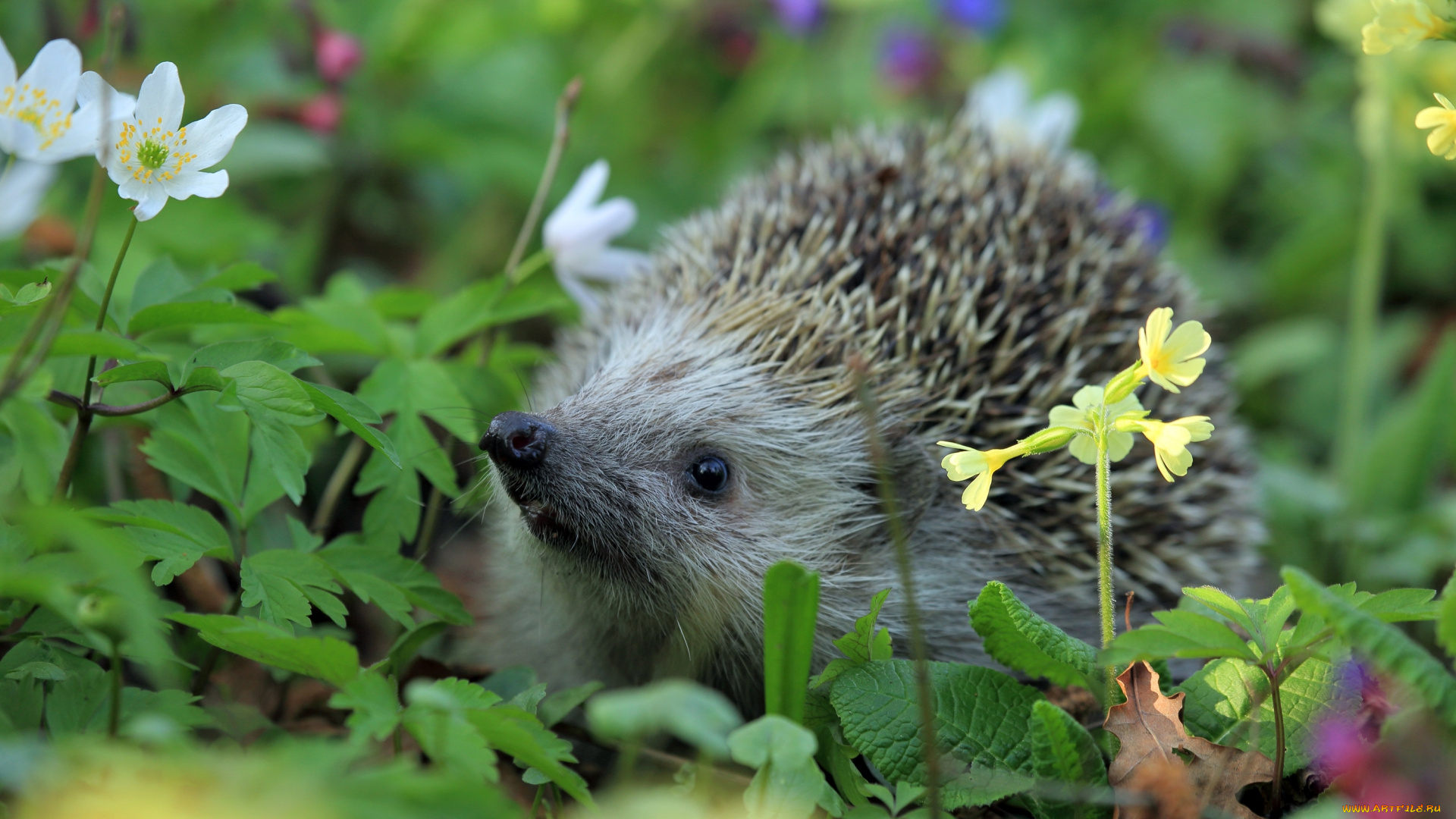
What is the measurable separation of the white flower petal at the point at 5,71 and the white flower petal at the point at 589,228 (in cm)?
117

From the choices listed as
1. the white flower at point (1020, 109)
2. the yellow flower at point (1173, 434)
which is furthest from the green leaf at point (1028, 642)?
the white flower at point (1020, 109)

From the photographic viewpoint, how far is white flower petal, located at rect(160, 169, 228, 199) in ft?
5.25

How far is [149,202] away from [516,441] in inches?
25.7

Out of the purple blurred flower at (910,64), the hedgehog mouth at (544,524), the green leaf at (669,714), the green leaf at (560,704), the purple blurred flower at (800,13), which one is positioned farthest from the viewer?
the purple blurred flower at (910,64)

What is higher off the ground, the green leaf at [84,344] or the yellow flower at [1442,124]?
the yellow flower at [1442,124]

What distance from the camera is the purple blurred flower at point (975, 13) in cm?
397

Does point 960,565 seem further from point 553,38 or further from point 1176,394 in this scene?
point 553,38

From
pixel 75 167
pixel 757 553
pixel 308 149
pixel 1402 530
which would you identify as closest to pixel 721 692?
pixel 757 553

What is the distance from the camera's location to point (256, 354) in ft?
5.25

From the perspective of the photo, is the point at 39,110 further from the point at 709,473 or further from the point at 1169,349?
the point at 1169,349

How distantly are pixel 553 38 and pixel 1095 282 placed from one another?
2.65 m

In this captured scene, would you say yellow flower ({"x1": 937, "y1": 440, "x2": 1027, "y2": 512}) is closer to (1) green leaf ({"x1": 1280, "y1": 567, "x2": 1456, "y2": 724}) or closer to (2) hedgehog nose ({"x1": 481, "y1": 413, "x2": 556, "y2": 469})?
(1) green leaf ({"x1": 1280, "y1": 567, "x2": 1456, "y2": 724})

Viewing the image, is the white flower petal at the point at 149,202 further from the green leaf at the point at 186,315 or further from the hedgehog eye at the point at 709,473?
the hedgehog eye at the point at 709,473

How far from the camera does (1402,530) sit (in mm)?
2803
